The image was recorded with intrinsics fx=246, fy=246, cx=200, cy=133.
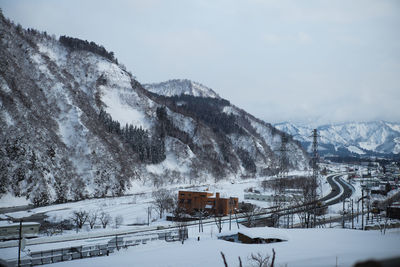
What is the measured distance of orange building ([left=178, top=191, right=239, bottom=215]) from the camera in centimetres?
4966

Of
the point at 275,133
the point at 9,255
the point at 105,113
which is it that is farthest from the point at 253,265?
the point at 275,133

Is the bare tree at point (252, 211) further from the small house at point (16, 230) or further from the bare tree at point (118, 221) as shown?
the small house at point (16, 230)

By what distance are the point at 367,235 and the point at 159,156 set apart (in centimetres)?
7605

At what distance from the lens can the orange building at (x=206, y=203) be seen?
49.7m

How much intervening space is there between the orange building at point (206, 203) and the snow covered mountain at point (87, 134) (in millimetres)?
15369

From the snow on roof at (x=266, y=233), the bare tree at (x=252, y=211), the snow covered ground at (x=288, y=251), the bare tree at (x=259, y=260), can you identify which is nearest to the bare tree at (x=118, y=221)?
the snow covered ground at (x=288, y=251)

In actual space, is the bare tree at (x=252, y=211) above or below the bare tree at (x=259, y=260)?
below

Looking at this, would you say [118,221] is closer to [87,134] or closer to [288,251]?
[288,251]

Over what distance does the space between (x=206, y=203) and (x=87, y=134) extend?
4326cm

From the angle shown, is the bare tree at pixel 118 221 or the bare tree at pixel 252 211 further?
the bare tree at pixel 252 211

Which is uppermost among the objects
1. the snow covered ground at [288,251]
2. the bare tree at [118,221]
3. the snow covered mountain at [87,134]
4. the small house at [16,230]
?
the snow covered mountain at [87,134]

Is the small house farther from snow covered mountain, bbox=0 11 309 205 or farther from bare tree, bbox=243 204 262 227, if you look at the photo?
bare tree, bbox=243 204 262 227

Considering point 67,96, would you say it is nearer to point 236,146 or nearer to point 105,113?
point 105,113

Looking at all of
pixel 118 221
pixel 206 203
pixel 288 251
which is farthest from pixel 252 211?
pixel 288 251
